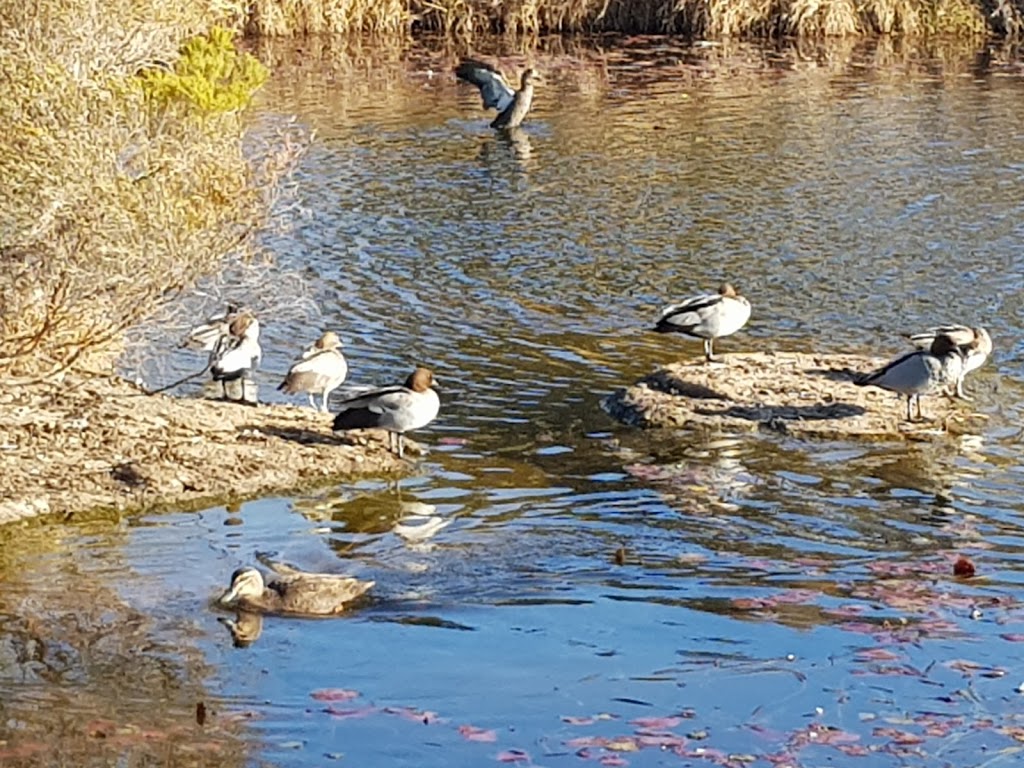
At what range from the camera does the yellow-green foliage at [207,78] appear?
530 inches

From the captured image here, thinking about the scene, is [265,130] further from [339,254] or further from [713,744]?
[713,744]

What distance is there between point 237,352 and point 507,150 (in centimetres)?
1297

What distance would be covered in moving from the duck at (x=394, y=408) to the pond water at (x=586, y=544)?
17.7 inches

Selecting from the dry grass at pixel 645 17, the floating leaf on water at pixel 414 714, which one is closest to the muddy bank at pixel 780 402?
the floating leaf on water at pixel 414 714

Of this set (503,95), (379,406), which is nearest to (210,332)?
(379,406)

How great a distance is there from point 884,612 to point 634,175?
14490 mm

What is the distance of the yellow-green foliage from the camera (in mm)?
13453

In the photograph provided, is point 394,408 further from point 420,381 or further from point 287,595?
point 287,595

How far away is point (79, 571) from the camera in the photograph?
10531 millimetres

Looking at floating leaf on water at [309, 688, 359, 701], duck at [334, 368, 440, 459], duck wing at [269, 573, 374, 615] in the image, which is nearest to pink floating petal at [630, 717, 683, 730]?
floating leaf on water at [309, 688, 359, 701]

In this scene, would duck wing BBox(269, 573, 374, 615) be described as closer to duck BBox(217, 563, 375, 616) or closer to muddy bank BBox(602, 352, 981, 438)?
duck BBox(217, 563, 375, 616)

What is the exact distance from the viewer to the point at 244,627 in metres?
9.71

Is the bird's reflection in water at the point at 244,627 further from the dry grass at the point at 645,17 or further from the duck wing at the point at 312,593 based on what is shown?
the dry grass at the point at 645,17

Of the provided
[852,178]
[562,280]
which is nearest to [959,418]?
[562,280]
